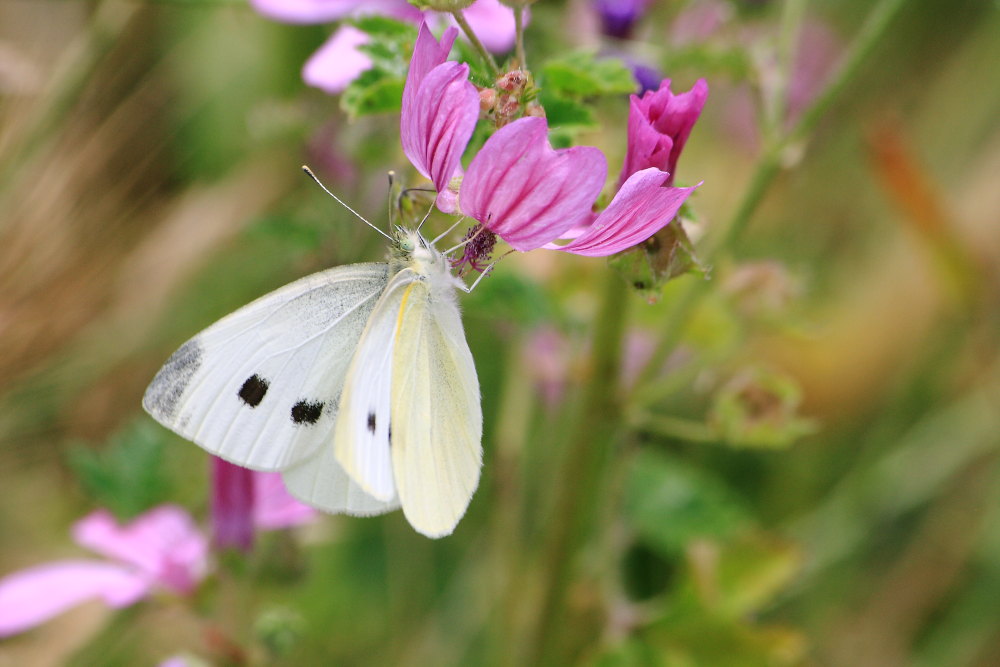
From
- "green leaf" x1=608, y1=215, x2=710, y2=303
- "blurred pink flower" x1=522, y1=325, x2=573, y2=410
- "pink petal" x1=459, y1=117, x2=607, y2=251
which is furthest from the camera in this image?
"blurred pink flower" x1=522, y1=325, x2=573, y2=410

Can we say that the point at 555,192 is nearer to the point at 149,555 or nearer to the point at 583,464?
the point at 583,464

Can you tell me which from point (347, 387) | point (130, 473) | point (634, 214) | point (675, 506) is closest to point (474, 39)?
point (634, 214)

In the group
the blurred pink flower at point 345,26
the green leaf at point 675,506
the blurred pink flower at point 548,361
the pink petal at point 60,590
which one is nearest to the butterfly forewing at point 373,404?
the blurred pink flower at point 345,26

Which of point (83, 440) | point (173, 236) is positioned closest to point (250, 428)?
point (83, 440)

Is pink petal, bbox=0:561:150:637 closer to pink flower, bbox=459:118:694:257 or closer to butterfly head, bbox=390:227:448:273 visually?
butterfly head, bbox=390:227:448:273

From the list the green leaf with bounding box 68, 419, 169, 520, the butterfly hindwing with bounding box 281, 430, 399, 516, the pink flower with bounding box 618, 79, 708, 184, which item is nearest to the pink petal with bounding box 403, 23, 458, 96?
the pink flower with bounding box 618, 79, 708, 184

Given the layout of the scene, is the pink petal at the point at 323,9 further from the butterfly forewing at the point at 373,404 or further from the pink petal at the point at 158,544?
the pink petal at the point at 158,544

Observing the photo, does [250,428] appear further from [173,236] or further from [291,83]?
[291,83]
